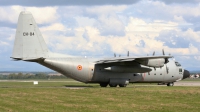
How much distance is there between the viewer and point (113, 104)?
23109 millimetres

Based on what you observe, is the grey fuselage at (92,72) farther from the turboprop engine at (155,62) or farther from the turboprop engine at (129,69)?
the turboprop engine at (155,62)

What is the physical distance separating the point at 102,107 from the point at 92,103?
2041 millimetres

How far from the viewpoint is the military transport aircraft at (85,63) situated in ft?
126

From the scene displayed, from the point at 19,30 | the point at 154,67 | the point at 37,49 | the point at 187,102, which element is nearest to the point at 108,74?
the point at 154,67

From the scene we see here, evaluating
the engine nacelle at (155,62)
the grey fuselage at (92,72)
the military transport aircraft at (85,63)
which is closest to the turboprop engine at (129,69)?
the military transport aircraft at (85,63)

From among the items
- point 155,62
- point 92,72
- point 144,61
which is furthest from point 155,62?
point 92,72

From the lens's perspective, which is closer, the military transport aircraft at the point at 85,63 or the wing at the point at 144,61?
the military transport aircraft at the point at 85,63

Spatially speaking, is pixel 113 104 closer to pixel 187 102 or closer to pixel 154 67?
pixel 187 102

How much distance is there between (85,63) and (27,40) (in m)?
7.01

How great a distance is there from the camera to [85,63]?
40938mm

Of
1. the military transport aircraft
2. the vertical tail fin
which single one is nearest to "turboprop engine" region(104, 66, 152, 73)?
the military transport aircraft

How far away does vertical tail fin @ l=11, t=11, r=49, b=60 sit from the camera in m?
38.2

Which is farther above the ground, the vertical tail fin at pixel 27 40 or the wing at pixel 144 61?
the vertical tail fin at pixel 27 40

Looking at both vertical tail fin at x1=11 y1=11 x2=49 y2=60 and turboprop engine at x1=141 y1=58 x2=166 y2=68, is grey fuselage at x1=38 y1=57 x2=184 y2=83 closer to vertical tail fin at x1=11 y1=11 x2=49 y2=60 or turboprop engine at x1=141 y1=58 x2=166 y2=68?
vertical tail fin at x1=11 y1=11 x2=49 y2=60
